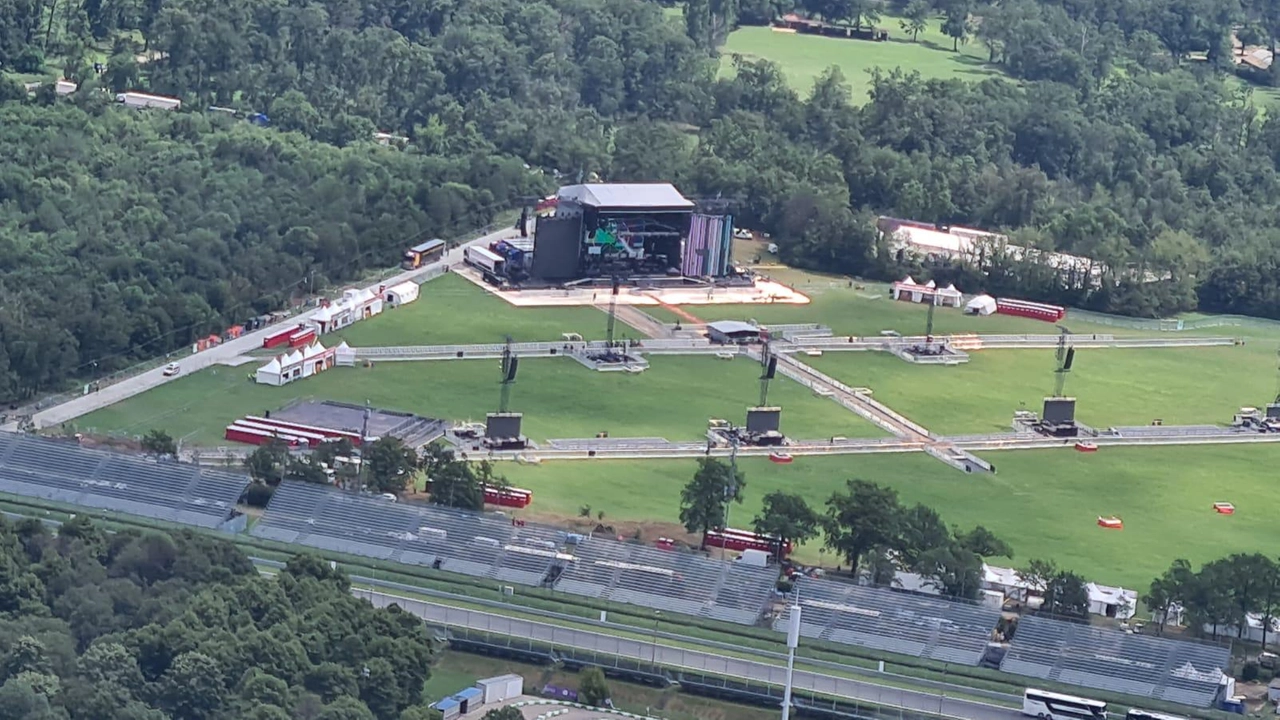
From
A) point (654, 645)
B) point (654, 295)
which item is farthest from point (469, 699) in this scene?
point (654, 295)

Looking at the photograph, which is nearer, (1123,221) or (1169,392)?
(1169,392)

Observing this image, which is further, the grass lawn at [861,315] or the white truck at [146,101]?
the white truck at [146,101]

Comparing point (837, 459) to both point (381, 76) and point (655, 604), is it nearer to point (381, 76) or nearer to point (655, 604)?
point (655, 604)

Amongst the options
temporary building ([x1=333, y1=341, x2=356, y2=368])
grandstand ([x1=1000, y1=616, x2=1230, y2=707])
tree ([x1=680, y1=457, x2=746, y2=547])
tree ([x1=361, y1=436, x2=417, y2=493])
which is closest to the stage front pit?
temporary building ([x1=333, y1=341, x2=356, y2=368])

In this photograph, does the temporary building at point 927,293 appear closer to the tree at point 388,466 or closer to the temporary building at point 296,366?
the temporary building at point 296,366

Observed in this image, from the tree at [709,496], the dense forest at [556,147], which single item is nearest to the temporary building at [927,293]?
the dense forest at [556,147]

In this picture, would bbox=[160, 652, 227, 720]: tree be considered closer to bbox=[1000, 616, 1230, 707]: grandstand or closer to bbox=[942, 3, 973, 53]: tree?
bbox=[1000, 616, 1230, 707]: grandstand

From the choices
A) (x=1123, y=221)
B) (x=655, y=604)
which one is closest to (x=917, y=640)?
(x=655, y=604)
